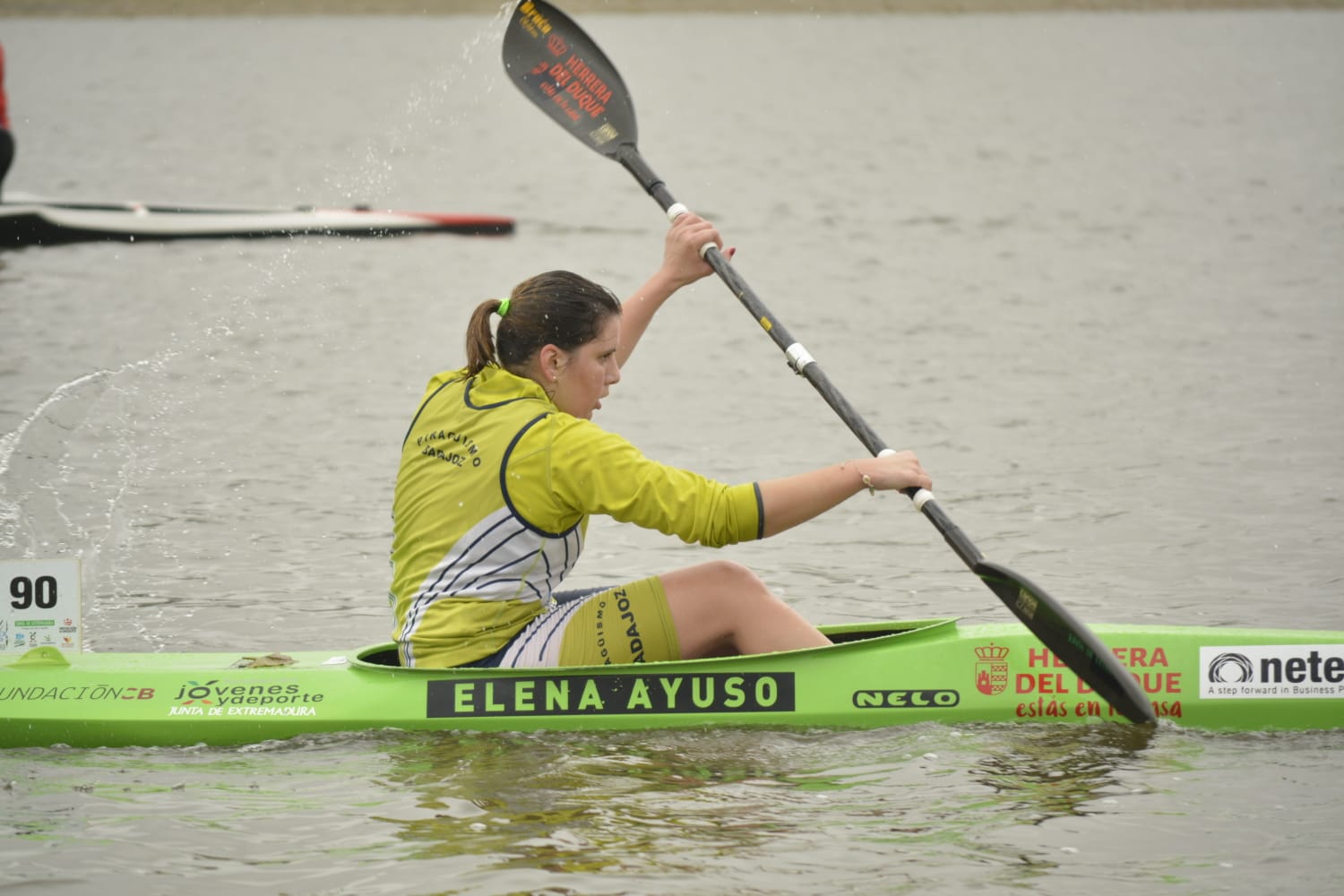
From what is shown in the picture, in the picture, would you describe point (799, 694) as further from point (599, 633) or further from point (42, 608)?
point (42, 608)

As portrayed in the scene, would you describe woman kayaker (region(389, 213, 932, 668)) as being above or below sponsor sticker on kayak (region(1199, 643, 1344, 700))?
above

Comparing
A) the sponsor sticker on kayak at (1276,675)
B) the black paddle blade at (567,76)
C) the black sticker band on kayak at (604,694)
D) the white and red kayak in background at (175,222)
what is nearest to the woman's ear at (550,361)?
the black sticker band on kayak at (604,694)

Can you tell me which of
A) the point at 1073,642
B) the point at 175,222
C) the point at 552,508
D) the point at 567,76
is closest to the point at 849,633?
the point at 1073,642

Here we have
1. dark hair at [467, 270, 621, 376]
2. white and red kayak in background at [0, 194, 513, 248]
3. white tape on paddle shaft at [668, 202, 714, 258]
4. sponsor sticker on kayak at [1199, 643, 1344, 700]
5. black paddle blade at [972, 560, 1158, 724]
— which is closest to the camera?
dark hair at [467, 270, 621, 376]

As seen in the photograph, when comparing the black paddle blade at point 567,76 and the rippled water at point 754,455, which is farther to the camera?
the black paddle blade at point 567,76

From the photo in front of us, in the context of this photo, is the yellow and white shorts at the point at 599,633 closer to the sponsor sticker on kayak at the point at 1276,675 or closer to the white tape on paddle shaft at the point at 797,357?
the white tape on paddle shaft at the point at 797,357

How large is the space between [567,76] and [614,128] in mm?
303

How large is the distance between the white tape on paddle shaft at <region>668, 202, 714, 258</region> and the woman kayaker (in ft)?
2.39

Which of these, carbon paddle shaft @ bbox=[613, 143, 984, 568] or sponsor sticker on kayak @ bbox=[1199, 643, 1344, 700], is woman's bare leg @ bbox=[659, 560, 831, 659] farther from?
sponsor sticker on kayak @ bbox=[1199, 643, 1344, 700]

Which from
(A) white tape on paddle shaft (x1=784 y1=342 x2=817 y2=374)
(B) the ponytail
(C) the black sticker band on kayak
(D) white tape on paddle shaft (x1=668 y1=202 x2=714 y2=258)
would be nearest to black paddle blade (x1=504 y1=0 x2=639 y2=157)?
(D) white tape on paddle shaft (x1=668 y1=202 x2=714 y2=258)

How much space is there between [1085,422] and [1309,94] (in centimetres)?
3014

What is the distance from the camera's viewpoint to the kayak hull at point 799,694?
5637 millimetres

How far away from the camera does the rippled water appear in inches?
199

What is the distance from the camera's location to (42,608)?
5.92 m
